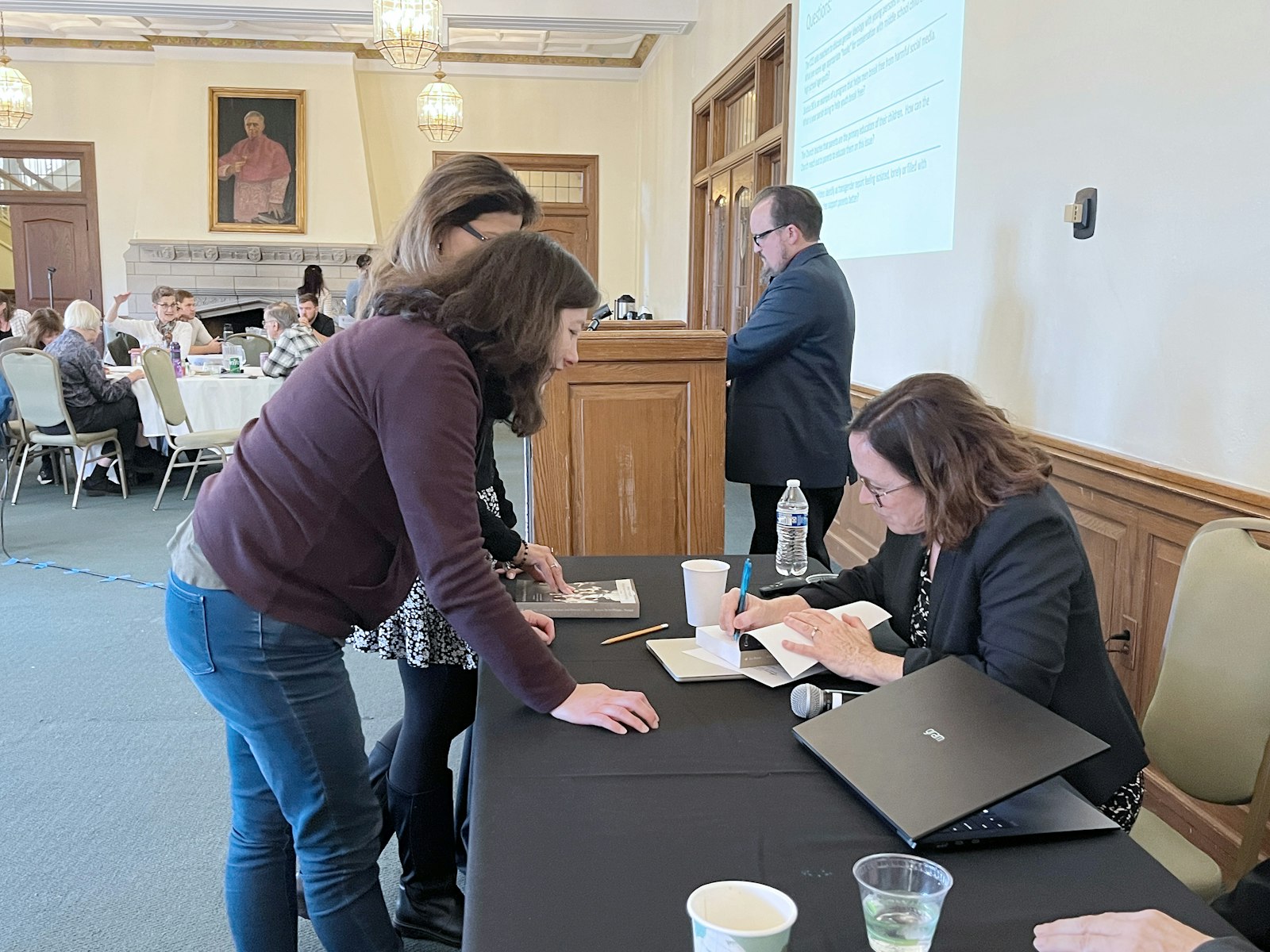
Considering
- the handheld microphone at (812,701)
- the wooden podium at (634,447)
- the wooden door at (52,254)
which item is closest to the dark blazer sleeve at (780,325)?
the wooden podium at (634,447)

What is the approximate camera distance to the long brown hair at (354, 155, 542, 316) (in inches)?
61.9

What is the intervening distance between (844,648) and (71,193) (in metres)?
10.5

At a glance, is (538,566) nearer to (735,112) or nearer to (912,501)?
(912,501)

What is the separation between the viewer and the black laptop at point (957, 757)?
0.93m

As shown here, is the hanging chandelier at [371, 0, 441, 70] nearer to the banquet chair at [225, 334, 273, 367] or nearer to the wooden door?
the banquet chair at [225, 334, 273, 367]

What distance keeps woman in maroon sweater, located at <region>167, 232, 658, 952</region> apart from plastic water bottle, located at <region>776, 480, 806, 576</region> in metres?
0.80

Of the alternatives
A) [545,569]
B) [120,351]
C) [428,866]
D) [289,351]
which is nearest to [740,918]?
[545,569]

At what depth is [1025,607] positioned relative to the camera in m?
1.30

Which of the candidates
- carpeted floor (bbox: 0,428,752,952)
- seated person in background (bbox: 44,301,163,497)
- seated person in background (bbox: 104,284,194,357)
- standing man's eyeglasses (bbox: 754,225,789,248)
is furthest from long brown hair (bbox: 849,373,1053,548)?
Result: seated person in background (bbox: 104,284,194,357)

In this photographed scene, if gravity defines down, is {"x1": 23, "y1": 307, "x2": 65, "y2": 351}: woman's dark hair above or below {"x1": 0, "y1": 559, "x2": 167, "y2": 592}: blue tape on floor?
above

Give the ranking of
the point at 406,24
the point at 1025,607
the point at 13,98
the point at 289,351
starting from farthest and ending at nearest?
1. the point at 13,98
2. the point at 289,351
3. the point at 406,24
4. the point at 1025,607

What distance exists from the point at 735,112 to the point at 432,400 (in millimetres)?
5876

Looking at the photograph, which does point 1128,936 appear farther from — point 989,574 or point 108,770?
point 108,770

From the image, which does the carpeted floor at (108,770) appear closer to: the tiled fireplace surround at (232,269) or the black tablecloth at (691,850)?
the black tablecloth at (691,850)
